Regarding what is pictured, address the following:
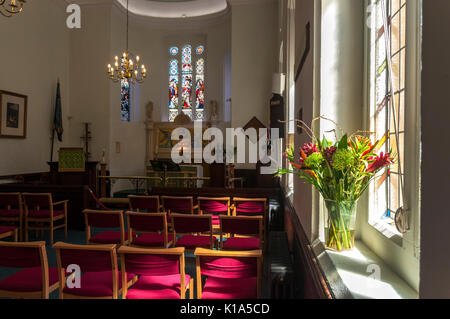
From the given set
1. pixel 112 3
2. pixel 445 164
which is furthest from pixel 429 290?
pixel 112 3

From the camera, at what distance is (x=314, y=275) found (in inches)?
54.9

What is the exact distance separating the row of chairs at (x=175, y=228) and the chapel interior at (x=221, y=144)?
0.02m

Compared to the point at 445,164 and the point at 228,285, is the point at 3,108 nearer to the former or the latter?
the point at 228,285

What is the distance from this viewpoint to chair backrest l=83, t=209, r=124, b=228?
12.2 feet

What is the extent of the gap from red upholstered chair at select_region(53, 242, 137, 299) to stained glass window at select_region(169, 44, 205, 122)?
37.8 feet

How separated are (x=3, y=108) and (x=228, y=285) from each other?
27.7 ft

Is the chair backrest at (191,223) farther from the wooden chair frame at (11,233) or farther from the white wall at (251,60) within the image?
the white wall at (251,60)

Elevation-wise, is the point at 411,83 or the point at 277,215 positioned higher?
the point at 411,83

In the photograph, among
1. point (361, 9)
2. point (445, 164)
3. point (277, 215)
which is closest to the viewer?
point (445, 164)

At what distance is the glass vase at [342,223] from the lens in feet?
4.35

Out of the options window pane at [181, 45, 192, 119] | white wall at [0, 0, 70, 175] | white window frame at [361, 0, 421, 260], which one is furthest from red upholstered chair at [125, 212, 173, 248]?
window pane at [181, 45, 192, 119]

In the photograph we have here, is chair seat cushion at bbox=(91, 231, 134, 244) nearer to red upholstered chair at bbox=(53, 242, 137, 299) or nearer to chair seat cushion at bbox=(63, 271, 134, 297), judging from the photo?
chair seat cushion at bbox=(63, 271, 134, 297)

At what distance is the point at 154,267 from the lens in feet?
7.06

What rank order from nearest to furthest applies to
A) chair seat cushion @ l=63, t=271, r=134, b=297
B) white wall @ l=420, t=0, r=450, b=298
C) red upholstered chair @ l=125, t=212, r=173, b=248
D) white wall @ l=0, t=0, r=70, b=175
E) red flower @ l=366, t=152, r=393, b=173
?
white wall @ l=420, t=0, r=450, b=298 → red flower @ l=366, t=152, r=393, b=173 → chair seat cushion @ l=63, t=271, r=134, b=297 → red upholstered chair @ l=125, t=212, r=173, b=248 → white wall @ l=0, t=0, r=70, b=175
